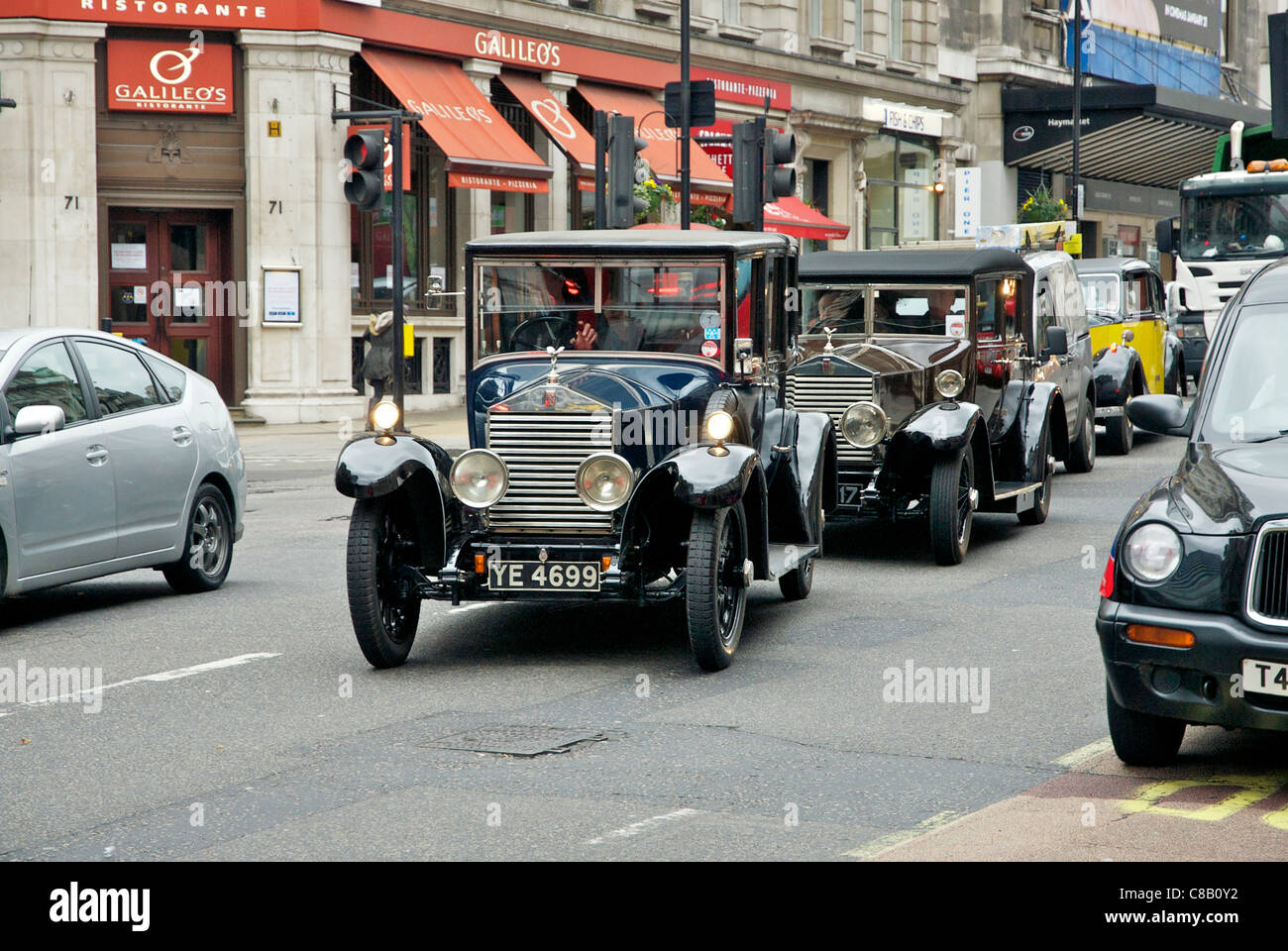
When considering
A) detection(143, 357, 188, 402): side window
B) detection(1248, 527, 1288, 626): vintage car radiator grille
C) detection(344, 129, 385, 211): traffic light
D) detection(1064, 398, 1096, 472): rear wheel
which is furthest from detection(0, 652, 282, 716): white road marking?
detection(1064, 398, 1096, 472): rear wheel

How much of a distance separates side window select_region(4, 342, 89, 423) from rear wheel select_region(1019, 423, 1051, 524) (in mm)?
7116

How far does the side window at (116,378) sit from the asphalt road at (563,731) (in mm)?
1196

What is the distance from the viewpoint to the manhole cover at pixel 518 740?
668 cm

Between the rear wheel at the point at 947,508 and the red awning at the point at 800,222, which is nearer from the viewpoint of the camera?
the rear wheel at the point at 947,508

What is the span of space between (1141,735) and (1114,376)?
14.3 metres

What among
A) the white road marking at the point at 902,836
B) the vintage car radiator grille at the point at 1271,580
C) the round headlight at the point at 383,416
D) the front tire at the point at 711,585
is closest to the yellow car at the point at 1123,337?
the front tire at the point at 711,585

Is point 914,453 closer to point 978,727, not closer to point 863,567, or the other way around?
point 863,567

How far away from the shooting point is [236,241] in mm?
24375

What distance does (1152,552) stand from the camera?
19.1ft

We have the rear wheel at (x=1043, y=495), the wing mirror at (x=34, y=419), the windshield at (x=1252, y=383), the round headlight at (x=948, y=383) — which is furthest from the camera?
the rear wheel at (x=1043, y=495)

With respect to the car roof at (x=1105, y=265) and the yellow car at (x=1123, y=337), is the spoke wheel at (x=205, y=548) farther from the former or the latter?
the car roof at (x=1105, y=265)

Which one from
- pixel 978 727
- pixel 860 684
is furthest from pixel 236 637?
pixel 978 727

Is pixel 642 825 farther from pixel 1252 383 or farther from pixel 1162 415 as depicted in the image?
pixel 1252 383

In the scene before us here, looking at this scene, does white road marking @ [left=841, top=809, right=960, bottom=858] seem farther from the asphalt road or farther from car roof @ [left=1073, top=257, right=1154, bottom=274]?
car roof @ [left=1073, top=257, right=1154, bottom=274]
